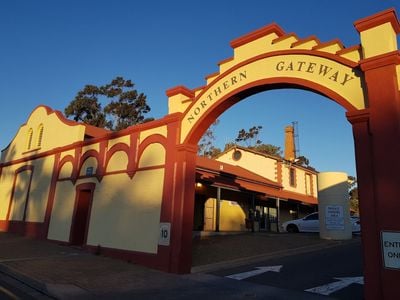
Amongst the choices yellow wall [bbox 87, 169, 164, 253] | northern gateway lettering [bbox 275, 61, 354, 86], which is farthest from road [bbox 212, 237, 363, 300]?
northern gateway lettering [bbox 275, 61, 354, 86]

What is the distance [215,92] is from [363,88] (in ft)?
14.8

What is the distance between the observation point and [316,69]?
8.91 m

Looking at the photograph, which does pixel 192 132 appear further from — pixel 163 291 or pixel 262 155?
pixel 262 155

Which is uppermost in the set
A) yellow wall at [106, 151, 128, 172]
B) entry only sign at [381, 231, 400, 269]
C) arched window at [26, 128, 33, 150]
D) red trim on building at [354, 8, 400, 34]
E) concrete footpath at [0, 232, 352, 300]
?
arched window at [26, 128, 33, 150]

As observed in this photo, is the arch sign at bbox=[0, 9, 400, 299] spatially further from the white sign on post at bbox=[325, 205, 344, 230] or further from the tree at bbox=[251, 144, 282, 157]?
the tree at bbox=[251, 144, 282, 157]

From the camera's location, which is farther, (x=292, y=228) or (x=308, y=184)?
(x=308, y=184)

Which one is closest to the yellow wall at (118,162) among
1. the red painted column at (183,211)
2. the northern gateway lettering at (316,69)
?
the red painted column at (183,211)

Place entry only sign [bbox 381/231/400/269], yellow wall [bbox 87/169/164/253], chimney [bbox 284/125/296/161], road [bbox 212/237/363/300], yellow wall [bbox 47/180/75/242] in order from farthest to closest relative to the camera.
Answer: chimney [bbox 284/125/296/161] → yellow wall [bbox 47/180/75/242] → yellow wall [bbox 87/169/164/253] → road [bbox 212/237/363/300] → entry only sign [bbox 381/231/400/269]

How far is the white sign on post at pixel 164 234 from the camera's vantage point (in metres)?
11.4

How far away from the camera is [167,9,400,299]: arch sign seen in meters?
6.95

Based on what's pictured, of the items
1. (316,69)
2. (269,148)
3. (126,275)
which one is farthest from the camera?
(269,148)

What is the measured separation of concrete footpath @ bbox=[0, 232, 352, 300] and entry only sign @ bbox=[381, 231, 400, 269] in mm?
1854

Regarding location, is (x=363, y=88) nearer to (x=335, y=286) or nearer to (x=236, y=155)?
(x=335, y=286)

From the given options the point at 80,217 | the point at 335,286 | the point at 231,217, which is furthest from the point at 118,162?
the point at 231,217
